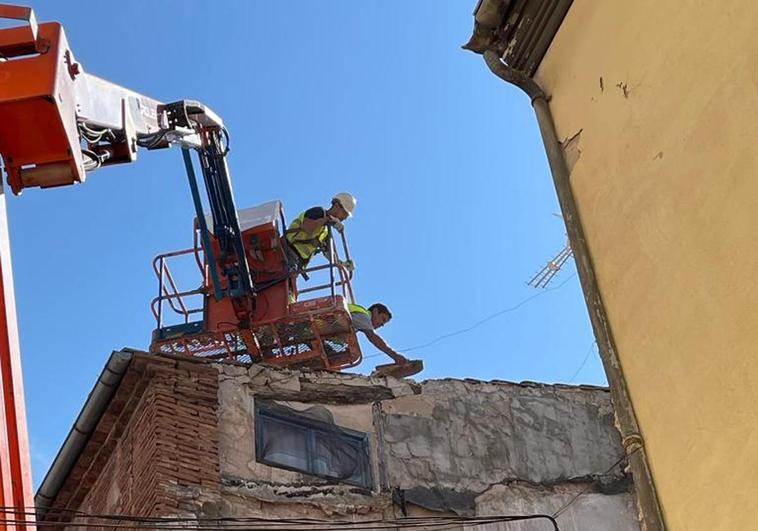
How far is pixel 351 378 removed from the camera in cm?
1331

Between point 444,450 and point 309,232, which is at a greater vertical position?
point 309,232

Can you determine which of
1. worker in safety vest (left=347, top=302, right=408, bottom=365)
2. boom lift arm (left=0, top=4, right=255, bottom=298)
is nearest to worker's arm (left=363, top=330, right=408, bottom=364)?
worker in safety vest (left=347, top=302, right=408, bottom=365)

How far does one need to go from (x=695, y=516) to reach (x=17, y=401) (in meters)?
4.36

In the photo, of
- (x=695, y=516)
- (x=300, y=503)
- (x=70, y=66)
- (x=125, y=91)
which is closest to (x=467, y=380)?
(x=300, y=503)

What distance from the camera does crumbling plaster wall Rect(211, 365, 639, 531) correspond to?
40.0 feet

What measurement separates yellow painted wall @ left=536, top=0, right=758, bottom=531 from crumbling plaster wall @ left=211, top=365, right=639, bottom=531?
654 centimetres

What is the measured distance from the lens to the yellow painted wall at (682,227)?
5.15 m

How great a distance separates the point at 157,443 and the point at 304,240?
6039mm

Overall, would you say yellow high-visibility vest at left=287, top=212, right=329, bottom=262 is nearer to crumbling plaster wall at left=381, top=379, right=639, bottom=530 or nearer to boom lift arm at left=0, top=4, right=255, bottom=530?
crumbling plaster wall at left=381, top=379, right=639, bottom=530

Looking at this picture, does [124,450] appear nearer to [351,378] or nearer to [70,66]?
[351,378]

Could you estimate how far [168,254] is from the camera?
57.8ft

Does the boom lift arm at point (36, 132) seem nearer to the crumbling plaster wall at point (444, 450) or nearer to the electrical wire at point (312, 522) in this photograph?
the electrical wire at point (312, 522)

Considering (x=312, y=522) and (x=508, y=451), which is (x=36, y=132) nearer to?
(x=312, y=522)

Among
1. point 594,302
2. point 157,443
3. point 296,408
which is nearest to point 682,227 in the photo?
point 594,302
